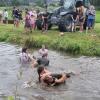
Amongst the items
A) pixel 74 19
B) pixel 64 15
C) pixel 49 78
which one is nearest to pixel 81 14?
pixel 74 19

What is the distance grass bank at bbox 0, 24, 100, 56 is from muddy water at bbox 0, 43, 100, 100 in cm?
75

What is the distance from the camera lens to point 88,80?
1574 cm

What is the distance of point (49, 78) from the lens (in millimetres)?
14406

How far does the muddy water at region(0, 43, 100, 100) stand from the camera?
43.8ft

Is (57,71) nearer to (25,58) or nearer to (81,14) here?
(25,58)

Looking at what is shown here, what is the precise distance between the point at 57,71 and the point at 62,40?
5.66 m

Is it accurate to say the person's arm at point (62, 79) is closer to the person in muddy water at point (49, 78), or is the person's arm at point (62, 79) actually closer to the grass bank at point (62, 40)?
the person in muddy water at point (49, 78)

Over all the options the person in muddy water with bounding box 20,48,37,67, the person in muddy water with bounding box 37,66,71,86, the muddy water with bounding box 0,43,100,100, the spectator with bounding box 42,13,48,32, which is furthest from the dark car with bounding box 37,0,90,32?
the person in muddy water with bounding box 37,66,71,86

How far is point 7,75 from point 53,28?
1367 cm

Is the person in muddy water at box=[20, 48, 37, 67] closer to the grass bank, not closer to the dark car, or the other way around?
the grass bank

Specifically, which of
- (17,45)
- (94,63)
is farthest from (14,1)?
(94,63)

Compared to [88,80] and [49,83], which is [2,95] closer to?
[49,83]

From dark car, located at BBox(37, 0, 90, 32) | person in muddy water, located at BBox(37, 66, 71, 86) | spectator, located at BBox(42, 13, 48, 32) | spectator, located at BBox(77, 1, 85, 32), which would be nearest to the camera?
person in muddy water, located at BBox(37, 66, 71, 86)

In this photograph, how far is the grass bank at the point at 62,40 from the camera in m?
21.2
